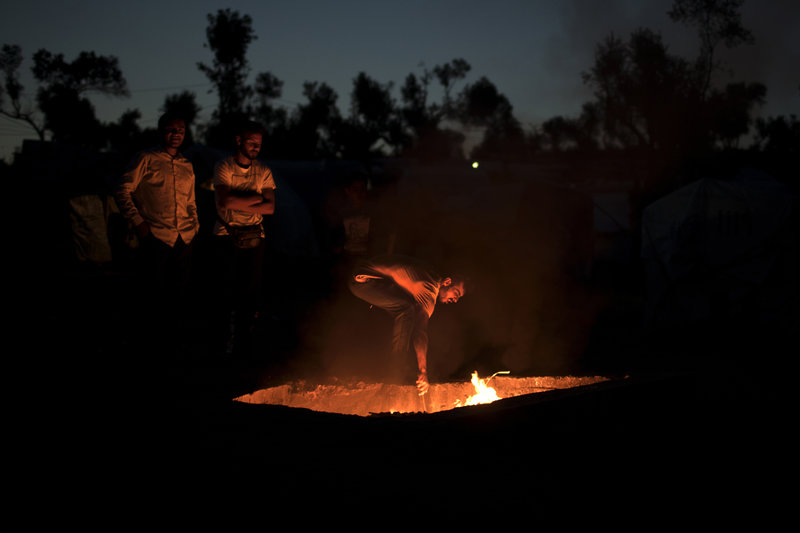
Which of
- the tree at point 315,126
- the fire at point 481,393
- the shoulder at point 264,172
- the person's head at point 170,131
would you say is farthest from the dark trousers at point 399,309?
the tree at point 315,126

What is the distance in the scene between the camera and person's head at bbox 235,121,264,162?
14.1ft

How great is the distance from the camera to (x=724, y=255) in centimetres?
670

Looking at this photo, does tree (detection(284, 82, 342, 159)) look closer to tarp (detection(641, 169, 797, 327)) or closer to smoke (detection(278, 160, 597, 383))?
smoke (detection(278, 160, 597, 383))

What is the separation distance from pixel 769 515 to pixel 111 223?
26.1ft

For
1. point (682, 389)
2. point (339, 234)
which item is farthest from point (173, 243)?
point (682, 389)

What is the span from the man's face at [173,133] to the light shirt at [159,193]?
89 millimetres

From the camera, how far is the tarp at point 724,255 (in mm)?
6543

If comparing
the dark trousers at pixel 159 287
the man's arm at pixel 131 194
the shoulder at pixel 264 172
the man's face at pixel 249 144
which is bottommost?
the dark trousers at pixel 159 287

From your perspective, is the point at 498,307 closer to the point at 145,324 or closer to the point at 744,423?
the point at 744,423

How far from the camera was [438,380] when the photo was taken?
14.6ft

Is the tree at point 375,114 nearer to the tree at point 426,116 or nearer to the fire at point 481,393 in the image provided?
the tree at point 426,116

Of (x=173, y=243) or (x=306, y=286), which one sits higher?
(x=173, y=243)

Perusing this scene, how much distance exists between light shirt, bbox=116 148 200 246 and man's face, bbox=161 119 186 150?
9cm

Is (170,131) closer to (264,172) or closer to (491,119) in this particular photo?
(264,172)
